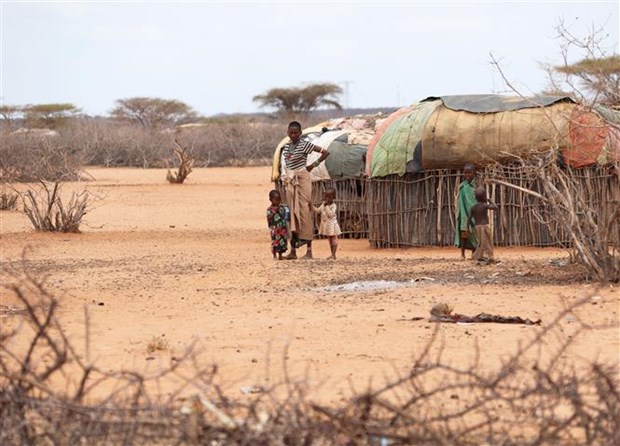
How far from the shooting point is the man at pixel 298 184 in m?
12.7

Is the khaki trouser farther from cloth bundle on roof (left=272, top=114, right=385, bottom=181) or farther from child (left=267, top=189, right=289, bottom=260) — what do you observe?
cloth bundle on roof (left=272, top=114, right=385, bottom=181)

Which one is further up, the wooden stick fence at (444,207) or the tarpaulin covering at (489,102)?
the tarpaulin covering at (489,102)

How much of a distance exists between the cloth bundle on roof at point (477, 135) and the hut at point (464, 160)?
1cm

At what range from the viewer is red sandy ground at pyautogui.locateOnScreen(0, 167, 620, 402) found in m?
6.97

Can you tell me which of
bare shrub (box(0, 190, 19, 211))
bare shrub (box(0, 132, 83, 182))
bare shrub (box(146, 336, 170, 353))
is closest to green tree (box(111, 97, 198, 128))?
bare shrub (box(0, 132, 83, 182))

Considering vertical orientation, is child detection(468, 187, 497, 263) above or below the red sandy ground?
above

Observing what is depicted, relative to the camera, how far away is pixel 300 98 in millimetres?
55125

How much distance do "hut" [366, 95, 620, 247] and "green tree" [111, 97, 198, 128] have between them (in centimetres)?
4367

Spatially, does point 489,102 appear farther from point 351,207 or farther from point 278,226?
point 278,226

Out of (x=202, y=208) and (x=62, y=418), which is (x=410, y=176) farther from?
(x=62, y=418)

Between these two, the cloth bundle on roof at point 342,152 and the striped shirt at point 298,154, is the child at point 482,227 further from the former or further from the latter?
the cloth bundle on roof at point 342,152

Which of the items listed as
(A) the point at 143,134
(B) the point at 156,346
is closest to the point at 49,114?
(A) the point at 143,134

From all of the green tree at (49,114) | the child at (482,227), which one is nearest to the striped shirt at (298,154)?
the child at (482,227)

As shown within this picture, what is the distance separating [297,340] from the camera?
7.67 meters
